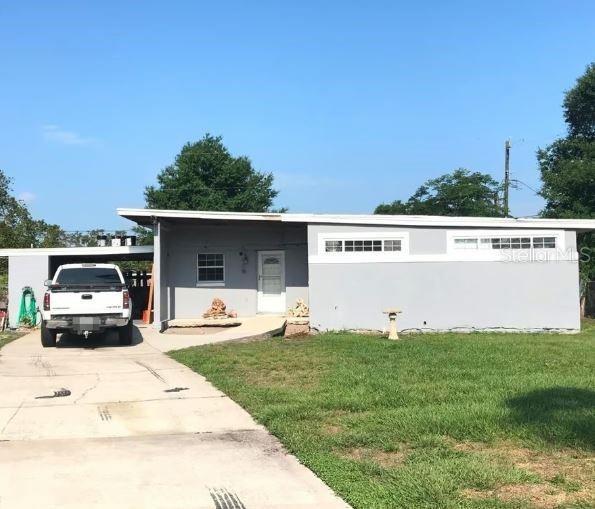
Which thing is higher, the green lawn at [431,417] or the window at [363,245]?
the window at [363,245]

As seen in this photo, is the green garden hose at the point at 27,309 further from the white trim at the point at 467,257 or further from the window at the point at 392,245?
the window at the point at 392,245

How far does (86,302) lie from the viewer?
14.2 meters

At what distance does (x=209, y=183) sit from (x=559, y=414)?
140 feet

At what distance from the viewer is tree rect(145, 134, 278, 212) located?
46.5 m

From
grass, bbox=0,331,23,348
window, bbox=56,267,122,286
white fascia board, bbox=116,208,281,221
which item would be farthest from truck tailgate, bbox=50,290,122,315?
white fascia board, bbox=116,208,281,221

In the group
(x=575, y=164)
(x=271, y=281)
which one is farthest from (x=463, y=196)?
(x=271, y=281)

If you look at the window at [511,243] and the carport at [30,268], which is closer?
the window at [511,243]

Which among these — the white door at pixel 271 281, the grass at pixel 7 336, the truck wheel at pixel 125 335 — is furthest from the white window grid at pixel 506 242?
the grass at pixel 7 336

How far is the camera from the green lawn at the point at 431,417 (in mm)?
4660

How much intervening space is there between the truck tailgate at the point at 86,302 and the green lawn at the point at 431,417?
279 centimetres

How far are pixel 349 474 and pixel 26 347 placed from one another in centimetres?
1173

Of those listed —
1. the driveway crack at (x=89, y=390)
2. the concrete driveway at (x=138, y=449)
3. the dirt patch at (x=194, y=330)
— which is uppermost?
the dirt patch at (x=194, y=330)

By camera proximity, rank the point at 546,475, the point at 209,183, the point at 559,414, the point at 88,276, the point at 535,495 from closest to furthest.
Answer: the point at 535,495, the point at 546,475, the point at 559,414, the point at 88,276, the point at 209,183

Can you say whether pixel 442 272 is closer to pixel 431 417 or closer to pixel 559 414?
pixel 559 414
